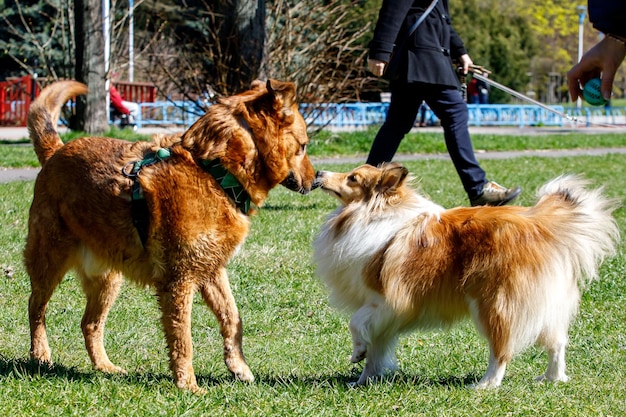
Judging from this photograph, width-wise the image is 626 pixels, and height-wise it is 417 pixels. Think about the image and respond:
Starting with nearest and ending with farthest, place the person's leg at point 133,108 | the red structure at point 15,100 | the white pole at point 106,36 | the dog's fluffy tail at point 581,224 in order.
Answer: the dog's fluffy tail at point 581,224
the white pole at point 106,36
the person's leg at point 133,108
the red structure at point 15,100

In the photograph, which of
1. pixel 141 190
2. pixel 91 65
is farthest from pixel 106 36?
pixel 141 190

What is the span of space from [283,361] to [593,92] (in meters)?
2.54

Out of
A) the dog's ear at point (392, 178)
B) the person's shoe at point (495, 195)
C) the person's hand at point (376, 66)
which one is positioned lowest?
the person's shoe at point (495, 195)

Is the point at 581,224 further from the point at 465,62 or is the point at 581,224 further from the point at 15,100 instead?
the point at 15,100

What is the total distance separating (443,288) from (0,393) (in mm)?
2305

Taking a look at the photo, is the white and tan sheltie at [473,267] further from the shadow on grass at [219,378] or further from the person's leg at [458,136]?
the person's leg at [458,136]

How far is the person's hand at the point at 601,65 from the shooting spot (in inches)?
106

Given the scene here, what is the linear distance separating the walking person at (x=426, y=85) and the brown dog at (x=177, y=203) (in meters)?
2.70

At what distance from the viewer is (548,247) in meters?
4.20

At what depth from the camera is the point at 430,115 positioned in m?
30.9

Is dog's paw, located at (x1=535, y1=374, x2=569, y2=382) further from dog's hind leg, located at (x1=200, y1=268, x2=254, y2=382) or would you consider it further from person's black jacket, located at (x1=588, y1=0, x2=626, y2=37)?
person's black jacket, located at (x1=588, y1=0, x2=626, y2=37)

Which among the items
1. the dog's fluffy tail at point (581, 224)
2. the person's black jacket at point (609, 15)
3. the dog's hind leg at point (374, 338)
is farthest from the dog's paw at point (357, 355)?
the person's black jacket at point (609, 15)

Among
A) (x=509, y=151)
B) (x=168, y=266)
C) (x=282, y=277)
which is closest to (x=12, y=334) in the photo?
(x=168, y=266)

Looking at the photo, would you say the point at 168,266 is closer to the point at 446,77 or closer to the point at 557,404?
the point at 557,404
